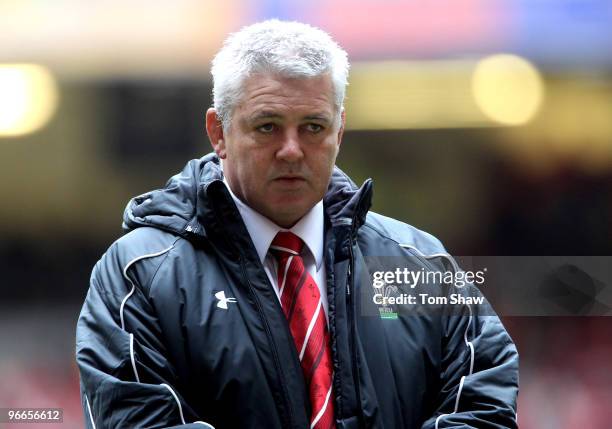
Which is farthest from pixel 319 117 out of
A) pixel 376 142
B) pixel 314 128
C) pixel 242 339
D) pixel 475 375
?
pixel 376 142

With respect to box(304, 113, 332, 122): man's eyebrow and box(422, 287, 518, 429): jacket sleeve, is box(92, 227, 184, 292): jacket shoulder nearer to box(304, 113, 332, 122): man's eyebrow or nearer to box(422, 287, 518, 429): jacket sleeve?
box(304, 113, 332, 122): man's eyebrow

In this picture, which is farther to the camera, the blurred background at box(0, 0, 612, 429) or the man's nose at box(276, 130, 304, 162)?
the blurred background at box(0, 0, 612, 429)

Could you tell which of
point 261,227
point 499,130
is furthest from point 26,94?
point 261,227

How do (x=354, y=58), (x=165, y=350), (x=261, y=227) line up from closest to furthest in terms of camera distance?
(x=165, y=350), (x=261, y=227), (x=354, y=58)

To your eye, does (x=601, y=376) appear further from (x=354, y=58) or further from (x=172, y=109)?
(x=172, y=109)

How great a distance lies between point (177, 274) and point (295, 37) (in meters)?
0.53

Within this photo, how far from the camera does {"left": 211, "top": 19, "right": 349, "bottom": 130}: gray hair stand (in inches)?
73.2

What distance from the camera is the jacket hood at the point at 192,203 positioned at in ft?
6.27

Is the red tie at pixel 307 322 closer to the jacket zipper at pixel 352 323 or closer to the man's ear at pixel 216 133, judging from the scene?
the jacket zipper at pixel 352 323

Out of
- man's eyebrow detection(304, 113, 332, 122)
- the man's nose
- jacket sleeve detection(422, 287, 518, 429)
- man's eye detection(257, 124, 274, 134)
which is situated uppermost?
man's eyebrow detection(304, 113, 332, 122)

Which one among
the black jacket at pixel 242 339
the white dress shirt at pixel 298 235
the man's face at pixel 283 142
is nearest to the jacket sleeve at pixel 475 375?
the black jacket at pixel 242 339

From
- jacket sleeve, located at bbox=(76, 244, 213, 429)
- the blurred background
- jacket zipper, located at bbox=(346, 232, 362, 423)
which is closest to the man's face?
jacket zipper, located at bbox=(346, 232, 362, 423)

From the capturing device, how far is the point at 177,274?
183cm

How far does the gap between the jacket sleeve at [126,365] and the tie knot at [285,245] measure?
30 centimetres
